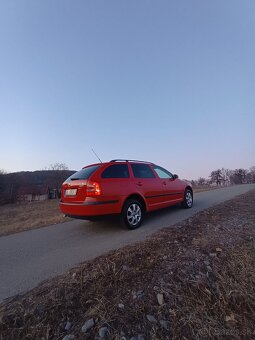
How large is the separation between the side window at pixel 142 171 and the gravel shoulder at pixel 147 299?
9.12 ft

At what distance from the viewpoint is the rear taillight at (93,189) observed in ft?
16.1

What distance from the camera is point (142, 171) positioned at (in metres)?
6.23

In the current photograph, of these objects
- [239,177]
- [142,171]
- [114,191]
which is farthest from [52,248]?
[239,177]

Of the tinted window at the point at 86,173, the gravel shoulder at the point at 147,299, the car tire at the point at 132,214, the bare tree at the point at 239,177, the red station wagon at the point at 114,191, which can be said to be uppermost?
the bare tree at the point at 239,177

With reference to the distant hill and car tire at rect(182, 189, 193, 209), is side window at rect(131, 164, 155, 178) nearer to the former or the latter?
car tire at rect(182, 189, 193, 209)

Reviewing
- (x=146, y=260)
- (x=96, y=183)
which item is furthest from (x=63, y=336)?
(x=96, y=183)

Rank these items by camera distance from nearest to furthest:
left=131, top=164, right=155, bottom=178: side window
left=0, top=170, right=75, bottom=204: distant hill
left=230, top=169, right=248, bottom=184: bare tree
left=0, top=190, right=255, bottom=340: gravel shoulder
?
1. left=0, top=190, right=255, bottom=340: gravel shoulder
2. left=131, top=164, right=155, bottom=178: side window
3. left=0, top=170, right=75, bottom=204: distant hill
4. left=230, top=169, right=248, bottom=184: bare tree

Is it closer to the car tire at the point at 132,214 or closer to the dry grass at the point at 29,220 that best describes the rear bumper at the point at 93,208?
the car tire at the point at 132,214

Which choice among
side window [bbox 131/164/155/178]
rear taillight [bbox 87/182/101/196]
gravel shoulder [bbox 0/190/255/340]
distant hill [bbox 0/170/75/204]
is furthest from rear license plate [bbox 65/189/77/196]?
distant hill [bbox 0/170/75/204]

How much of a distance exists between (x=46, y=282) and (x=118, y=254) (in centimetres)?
113

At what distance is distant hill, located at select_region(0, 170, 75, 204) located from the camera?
122ft

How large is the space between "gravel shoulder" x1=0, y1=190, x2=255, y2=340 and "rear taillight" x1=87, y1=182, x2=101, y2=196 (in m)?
1.72

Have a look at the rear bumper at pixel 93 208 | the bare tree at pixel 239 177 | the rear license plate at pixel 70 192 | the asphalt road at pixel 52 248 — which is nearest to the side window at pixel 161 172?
the asphalt road at pixel 52 248

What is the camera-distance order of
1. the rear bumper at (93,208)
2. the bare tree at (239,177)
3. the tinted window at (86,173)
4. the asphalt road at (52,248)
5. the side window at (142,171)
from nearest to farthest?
the asphalt road at (52,248)
the rear bumper at (93,208)
the tinted window at (86,173)
the side window at (142,171)
the bare tree at (239,177)
